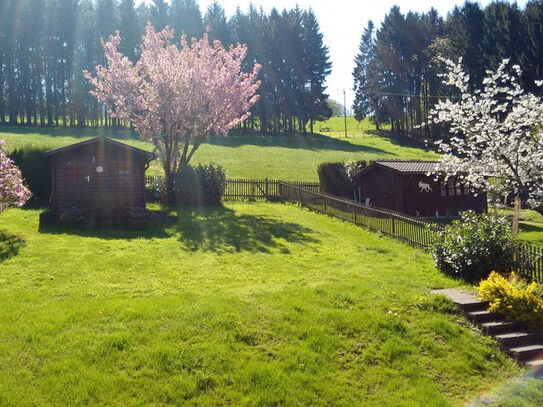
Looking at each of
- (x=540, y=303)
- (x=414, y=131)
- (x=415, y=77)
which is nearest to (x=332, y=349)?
(x=540, y=303)

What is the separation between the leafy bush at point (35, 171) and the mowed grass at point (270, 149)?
30.9ft

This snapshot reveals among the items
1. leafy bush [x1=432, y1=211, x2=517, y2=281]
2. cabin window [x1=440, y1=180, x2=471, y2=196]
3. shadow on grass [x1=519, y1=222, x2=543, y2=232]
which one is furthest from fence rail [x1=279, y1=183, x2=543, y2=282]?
shadow on grass [x1=519, y1=222, x2=543, y2=232]

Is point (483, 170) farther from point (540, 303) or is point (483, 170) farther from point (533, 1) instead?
point (533, 1)

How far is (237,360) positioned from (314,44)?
70.3 meters

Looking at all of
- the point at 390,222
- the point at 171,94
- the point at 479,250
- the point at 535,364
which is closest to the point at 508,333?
the point at 535,364

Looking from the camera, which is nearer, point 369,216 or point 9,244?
point 9,244

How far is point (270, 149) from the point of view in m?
53.9

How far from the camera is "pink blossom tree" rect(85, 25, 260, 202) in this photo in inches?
1027

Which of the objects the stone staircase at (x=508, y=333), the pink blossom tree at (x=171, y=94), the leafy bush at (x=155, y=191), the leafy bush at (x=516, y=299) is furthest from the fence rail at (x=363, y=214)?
the pink blossom tree at (x=171, y=94)

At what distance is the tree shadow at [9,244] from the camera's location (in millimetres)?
14117

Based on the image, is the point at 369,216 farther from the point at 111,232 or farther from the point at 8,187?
the point at 8,187

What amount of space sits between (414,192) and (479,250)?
51.2 ft

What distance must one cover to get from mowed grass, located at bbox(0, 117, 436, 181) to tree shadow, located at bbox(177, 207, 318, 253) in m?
13.1

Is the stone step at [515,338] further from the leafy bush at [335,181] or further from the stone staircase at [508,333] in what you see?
the leafy bush at [335,181]
